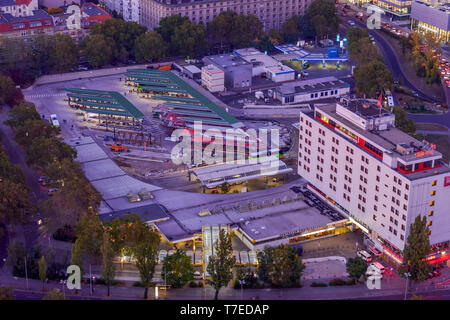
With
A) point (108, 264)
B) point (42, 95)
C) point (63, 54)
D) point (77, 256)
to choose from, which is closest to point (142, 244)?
point (108, 264)

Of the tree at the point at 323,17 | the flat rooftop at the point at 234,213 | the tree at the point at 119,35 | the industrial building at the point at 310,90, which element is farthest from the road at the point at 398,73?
the tree at the point at 119,35

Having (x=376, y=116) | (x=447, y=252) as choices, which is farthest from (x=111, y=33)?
(x=447, y=252)

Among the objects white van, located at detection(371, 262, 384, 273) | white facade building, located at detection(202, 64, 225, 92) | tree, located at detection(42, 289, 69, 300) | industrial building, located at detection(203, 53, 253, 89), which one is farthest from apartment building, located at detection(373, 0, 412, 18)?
tree, located at detection(42, 289, 69, 300)

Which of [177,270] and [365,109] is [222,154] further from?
→ [177,270]

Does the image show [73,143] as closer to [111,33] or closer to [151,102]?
[151,102]

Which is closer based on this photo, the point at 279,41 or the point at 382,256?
the point at 382,256
